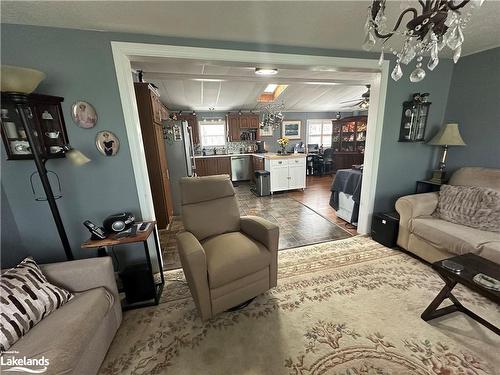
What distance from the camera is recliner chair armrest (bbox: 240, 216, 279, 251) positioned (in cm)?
166

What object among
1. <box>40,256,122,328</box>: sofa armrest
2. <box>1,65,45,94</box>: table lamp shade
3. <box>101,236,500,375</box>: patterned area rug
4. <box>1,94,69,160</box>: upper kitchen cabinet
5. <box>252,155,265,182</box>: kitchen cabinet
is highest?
<box>1,65,45,94</box>: table lamp shade

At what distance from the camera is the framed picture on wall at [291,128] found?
7.39m

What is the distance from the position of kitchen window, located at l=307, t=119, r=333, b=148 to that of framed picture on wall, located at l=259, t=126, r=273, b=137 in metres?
1.57

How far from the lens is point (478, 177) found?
2.21 metres

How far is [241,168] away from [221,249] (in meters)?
4.94

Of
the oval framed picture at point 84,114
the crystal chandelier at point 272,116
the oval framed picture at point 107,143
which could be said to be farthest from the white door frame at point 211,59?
the crystal chandelier at point 272,116

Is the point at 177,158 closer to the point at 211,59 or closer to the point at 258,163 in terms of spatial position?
the point at 211,59

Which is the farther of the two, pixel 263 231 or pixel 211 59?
pixel 211 59

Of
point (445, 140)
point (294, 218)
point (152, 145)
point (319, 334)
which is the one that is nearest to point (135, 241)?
point (319, 334)

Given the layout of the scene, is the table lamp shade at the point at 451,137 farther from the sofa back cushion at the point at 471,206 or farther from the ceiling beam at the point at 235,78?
the ceiling beam at the point at 235,78

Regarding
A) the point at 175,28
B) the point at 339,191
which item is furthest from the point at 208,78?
the point at 339,191

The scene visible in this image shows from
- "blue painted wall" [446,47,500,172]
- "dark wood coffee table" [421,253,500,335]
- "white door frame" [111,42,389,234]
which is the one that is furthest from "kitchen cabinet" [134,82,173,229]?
"blue painted wall" [446,47,500,172]

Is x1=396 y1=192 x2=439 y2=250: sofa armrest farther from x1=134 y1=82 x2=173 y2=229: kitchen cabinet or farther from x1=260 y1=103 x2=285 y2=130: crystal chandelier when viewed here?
x1=260 y1=103 x2=285 y2=130: crystal chandelier

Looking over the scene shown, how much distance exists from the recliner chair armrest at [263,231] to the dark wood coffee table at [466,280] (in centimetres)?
117
